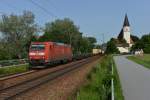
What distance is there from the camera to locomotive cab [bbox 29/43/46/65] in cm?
3916

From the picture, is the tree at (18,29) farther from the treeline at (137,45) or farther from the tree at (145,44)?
the tree at (145,44)

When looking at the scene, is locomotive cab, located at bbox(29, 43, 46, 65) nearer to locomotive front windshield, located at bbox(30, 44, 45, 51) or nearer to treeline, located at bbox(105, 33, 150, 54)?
locomotive front windshield, located at bbox(30, 44, 45, 51)

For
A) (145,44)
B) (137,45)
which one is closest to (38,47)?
(145,44)

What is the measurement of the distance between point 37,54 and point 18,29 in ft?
175

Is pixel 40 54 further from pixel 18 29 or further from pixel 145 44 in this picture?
pixel 145 44

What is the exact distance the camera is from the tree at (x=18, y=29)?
287 ft

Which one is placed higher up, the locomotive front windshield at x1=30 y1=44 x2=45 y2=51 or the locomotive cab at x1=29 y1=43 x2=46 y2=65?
the locomotive front windshield at x1=30 y1=44 x2=45 y2=51

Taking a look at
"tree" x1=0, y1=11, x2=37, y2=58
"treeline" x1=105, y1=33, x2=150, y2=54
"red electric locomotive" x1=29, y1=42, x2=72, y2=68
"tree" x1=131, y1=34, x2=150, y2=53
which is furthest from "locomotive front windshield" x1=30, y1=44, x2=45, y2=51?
"tree" x1=131, y1=34, x2=150, y2=53

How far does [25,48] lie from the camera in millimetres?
86375

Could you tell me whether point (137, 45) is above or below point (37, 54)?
above

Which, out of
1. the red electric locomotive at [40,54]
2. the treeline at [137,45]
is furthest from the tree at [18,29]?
the treeline at [137,45]

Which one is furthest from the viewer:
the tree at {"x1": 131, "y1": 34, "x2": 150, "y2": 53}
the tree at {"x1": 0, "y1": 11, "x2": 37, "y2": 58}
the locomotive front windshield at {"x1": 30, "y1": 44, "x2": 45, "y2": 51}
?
the tree at {"x1": 131, "y1": 34, "x2": 150, "y2": 53}

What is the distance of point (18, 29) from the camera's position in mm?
91688

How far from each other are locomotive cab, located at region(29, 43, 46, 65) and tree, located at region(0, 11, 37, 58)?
4570 centimetres
